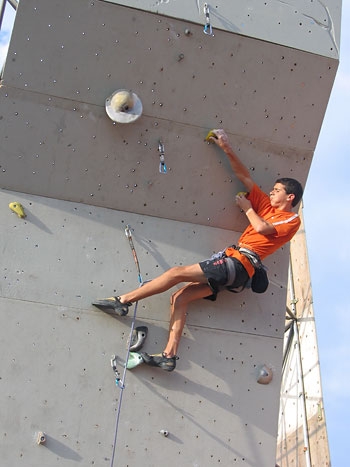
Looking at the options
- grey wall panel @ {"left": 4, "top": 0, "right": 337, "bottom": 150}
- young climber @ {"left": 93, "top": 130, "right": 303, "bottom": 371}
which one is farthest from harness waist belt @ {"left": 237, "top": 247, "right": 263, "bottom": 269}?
grey wall panel @ {"left": 4, "top": 0, "right": 337, "bottom": 150}

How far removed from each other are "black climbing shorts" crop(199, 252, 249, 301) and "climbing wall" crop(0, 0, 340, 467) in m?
0.35

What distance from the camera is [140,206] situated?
6.34 m

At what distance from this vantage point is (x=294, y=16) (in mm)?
6480

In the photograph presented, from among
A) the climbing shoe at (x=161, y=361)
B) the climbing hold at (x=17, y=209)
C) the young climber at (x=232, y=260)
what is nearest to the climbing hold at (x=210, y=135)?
the young climber at (x=232, y=260)

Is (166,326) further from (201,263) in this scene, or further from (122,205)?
(122,205)

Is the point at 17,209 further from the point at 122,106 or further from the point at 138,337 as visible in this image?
the point at 138,337

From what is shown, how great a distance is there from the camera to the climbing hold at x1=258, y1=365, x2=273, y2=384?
630 cm

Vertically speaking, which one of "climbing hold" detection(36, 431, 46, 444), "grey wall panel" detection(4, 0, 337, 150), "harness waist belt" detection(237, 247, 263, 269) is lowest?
"climbing hold" detection(36, 431, 46, 444)

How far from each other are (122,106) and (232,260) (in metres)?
1.37

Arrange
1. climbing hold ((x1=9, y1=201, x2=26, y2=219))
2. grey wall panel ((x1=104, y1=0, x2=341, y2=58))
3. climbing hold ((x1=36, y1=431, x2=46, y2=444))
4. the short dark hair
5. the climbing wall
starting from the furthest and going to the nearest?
the short dark hair
grey wall panel ((x1=104, y1=0, x2=341, y2=58))
climbing hold ((x1=9, y1=201, x2=26, y2=219))
the climbing wall
climbing hold ((x1=36, y1=431, x2=46, y2=444))

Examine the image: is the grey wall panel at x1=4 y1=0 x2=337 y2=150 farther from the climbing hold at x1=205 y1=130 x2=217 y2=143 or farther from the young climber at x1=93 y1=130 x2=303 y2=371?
the young climber at x1=93 y1=130 x2=303 y2=371

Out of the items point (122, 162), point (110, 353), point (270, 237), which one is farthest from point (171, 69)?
point (110, 353)

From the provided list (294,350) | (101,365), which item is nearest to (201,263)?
(101,365)

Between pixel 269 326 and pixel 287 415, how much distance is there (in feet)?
10.7
